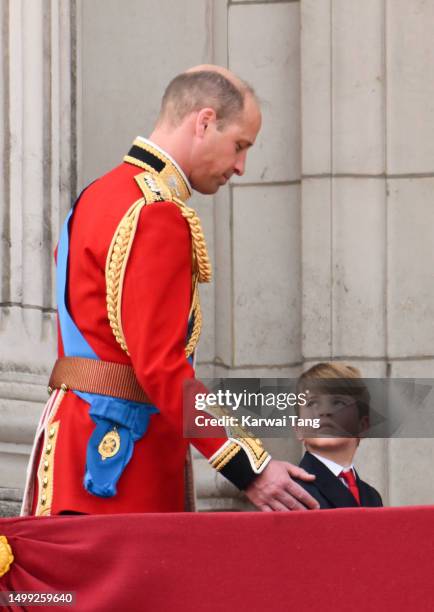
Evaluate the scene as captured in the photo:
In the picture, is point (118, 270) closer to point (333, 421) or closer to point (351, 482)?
point (333, 421)

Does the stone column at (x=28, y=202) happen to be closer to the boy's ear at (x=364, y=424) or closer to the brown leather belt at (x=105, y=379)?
the boy's ear at (x=364, y=424)

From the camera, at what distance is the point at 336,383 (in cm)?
488

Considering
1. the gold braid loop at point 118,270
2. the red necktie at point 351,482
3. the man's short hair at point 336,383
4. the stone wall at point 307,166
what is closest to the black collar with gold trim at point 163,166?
the gold braid loop at point 118,270

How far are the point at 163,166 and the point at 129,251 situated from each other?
0.33 m

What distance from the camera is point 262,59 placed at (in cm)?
631

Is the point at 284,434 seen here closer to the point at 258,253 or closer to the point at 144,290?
the point at 144,290

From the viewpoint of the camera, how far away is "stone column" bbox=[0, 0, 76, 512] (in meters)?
5.69

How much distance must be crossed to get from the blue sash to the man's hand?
298mm

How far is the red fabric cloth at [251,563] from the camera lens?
394 centimetres

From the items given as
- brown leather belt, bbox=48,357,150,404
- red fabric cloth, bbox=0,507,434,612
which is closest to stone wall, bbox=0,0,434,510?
brown leather belt, bbox=48,357,150,404

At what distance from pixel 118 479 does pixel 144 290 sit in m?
0.42

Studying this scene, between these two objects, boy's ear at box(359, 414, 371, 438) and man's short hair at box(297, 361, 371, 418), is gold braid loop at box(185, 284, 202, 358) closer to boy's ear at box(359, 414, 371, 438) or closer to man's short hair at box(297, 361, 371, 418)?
man's short hair at box(297, 361, 371, 418)

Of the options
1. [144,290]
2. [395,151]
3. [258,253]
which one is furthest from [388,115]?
[144,290]

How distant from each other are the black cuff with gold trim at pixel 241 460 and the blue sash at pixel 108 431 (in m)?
0.21
